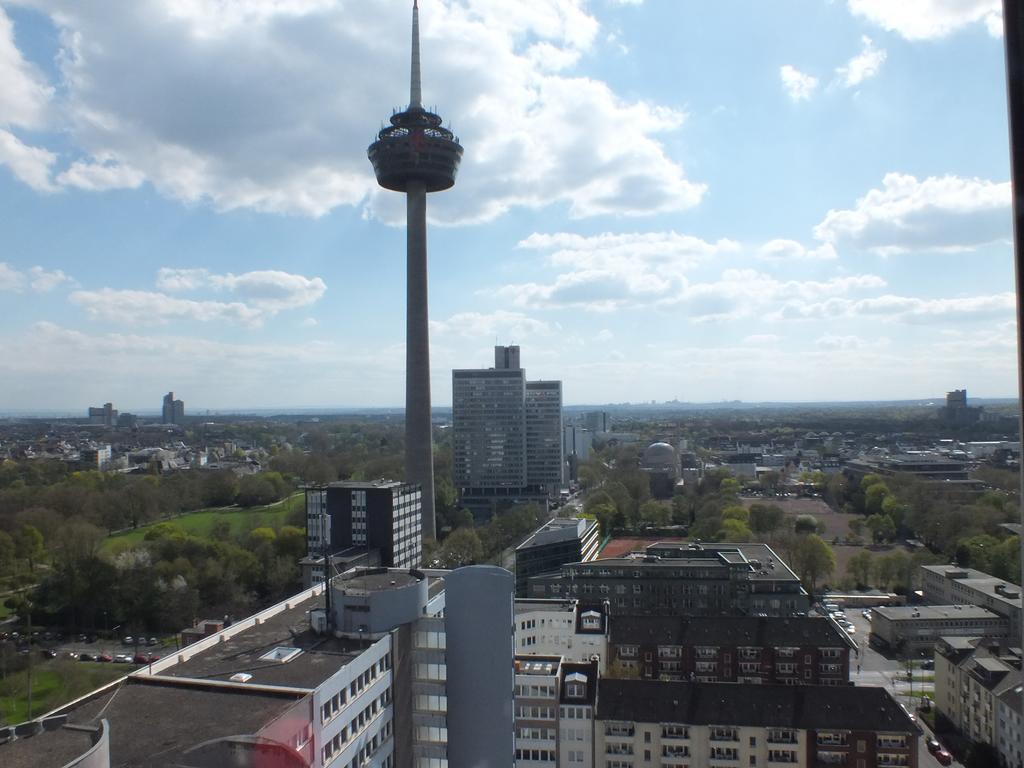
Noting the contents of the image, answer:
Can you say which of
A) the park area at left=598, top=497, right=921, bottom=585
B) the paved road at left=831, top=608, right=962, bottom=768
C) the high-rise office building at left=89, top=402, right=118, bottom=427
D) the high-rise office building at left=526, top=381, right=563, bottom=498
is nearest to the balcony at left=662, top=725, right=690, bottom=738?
the paved road at left=831, top=608, right=962, bottom=768

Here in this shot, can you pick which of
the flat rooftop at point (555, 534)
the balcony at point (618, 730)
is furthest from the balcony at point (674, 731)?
the flat rooftop at point (555, 534)

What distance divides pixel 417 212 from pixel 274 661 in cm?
2509

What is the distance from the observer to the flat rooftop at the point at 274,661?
742 centimetres

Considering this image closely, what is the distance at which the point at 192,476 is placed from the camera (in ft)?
146

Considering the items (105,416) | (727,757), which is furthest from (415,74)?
(105,416)

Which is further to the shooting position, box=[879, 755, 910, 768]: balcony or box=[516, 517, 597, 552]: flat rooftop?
box=[516, 517, 597, 552]: flat rooftop

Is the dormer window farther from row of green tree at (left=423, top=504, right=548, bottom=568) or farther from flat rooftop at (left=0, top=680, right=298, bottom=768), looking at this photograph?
row of green tree at (left=423, top=504, right=548, bottom=568)

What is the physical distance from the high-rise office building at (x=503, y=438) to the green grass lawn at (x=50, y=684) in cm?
3052

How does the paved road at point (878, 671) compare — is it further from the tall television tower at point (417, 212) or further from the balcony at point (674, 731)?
the tall television tower at point (417, 212)

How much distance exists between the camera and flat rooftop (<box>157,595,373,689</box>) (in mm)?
7422

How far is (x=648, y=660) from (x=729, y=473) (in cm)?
3478

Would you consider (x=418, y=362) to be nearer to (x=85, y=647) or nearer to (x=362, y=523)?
(x=362, y=523)

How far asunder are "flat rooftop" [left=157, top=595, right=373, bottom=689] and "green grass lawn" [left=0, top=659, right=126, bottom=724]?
7.95 metres

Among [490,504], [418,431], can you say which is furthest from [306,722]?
[490,504]
